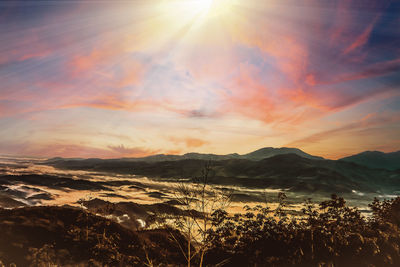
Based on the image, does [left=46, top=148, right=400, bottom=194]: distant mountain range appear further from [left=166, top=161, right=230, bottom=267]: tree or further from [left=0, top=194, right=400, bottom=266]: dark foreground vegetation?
[left=166, top=161, right=230, bottom=267]: tree

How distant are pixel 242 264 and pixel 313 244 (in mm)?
2484

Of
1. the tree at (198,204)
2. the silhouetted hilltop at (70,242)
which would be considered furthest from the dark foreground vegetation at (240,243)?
the tree at (198,204)

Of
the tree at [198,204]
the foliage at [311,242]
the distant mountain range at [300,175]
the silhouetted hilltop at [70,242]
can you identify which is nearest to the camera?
the tree at [198,204]

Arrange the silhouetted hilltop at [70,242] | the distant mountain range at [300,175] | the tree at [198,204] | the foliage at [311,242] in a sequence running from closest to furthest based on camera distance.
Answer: the tree at [198,204] < the foliage at [311,242] < the silhouetted hilltop at [70,242] < the distant mountain range at [300,175]

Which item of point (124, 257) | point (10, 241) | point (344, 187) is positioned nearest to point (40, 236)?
point (10, 241)

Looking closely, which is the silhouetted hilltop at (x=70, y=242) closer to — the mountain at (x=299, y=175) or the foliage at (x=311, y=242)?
the foliage at (x=311, y=242)

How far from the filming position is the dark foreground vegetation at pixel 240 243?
25.3ft

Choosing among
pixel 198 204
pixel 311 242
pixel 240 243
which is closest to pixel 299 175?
pixel 311 242

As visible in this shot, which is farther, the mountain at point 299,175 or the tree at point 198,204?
the mountain at point 299,175

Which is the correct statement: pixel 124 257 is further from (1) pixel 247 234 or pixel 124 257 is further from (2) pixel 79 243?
(1) pixel 247 234

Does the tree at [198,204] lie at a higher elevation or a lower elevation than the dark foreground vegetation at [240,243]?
higher

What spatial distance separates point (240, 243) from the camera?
865cm

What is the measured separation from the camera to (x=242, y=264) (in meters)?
8.16

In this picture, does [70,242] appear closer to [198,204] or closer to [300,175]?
[198,204]
